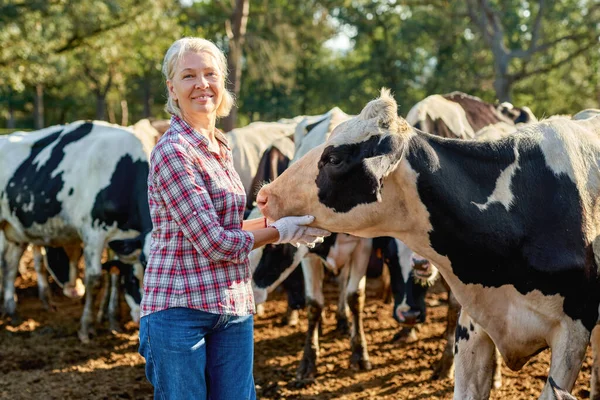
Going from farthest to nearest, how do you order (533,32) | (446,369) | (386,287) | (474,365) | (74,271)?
(533,32) → (386,287) → (74,271) → (446,369) → (474,365)

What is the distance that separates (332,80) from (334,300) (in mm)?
24701

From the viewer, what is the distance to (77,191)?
290 inches

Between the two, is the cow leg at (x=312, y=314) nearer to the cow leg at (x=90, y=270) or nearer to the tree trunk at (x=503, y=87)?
the cow leg at (x=90, y=270)

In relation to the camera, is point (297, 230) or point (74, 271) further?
point (74, 271)

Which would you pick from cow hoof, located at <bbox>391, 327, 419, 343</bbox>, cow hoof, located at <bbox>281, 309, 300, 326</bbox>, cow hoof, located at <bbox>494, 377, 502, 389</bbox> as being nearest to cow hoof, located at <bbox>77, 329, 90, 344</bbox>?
cow hoof, located at <bbox>281, 309, 300, 326</bbox>

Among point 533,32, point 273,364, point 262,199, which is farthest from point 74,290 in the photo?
point 533,32

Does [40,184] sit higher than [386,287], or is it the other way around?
[40,184]

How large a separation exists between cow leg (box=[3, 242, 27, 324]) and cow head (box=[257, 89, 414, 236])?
6113 millimetres

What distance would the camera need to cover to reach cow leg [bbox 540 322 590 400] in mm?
2859

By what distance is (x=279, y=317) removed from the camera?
783 cm

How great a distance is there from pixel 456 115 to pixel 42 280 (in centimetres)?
567

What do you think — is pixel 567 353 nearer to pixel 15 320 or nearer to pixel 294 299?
pixel 294 299

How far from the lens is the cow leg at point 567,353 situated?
286cm

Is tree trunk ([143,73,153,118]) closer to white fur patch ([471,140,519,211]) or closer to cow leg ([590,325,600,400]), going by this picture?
cow leg ([590,325,600,400])
